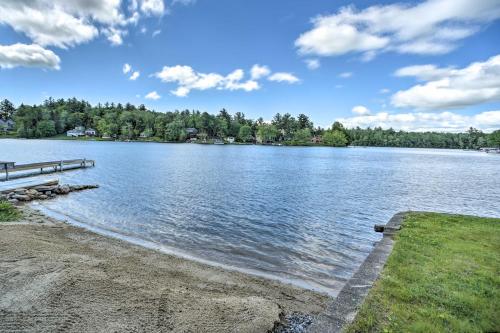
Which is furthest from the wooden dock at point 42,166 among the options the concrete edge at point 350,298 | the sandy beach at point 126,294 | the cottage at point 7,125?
the cottage at point 7,125

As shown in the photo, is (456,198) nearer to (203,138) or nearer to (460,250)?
(460,250)

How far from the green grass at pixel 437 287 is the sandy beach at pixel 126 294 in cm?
207

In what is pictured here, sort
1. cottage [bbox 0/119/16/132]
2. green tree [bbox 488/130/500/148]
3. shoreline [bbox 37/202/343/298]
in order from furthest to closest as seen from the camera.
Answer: green tree [bbox 488/130/500/148] → cottage [bbox 0/119/16/132] → shoreline [bbox 37/202/343/298]

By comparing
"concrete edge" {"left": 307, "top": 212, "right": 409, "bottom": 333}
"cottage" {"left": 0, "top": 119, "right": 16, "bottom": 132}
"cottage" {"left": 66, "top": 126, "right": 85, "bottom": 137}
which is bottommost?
"concrete edge" {"left": 307, "top": 212, "right": 409, "bottom": 333}

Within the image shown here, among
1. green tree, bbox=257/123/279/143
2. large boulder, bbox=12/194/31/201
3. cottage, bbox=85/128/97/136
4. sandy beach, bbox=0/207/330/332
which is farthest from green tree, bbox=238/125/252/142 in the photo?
sandy beach, bbox=0/207/330/332

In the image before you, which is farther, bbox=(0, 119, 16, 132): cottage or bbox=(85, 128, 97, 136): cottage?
bbox=(85, 128, 97, 136): cottage

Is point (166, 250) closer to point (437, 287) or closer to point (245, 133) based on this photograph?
point (437, 287)

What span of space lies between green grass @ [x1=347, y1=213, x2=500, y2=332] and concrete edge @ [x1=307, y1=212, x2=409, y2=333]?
0.18 metres

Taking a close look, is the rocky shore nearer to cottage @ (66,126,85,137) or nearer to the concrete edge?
the concrete edge

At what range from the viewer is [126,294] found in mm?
7465

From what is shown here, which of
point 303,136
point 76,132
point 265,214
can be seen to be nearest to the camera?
point 265,214

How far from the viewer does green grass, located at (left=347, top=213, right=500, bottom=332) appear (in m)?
5.71

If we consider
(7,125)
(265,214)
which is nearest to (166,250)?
(265,214)

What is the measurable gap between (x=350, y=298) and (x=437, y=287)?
7.48ft
